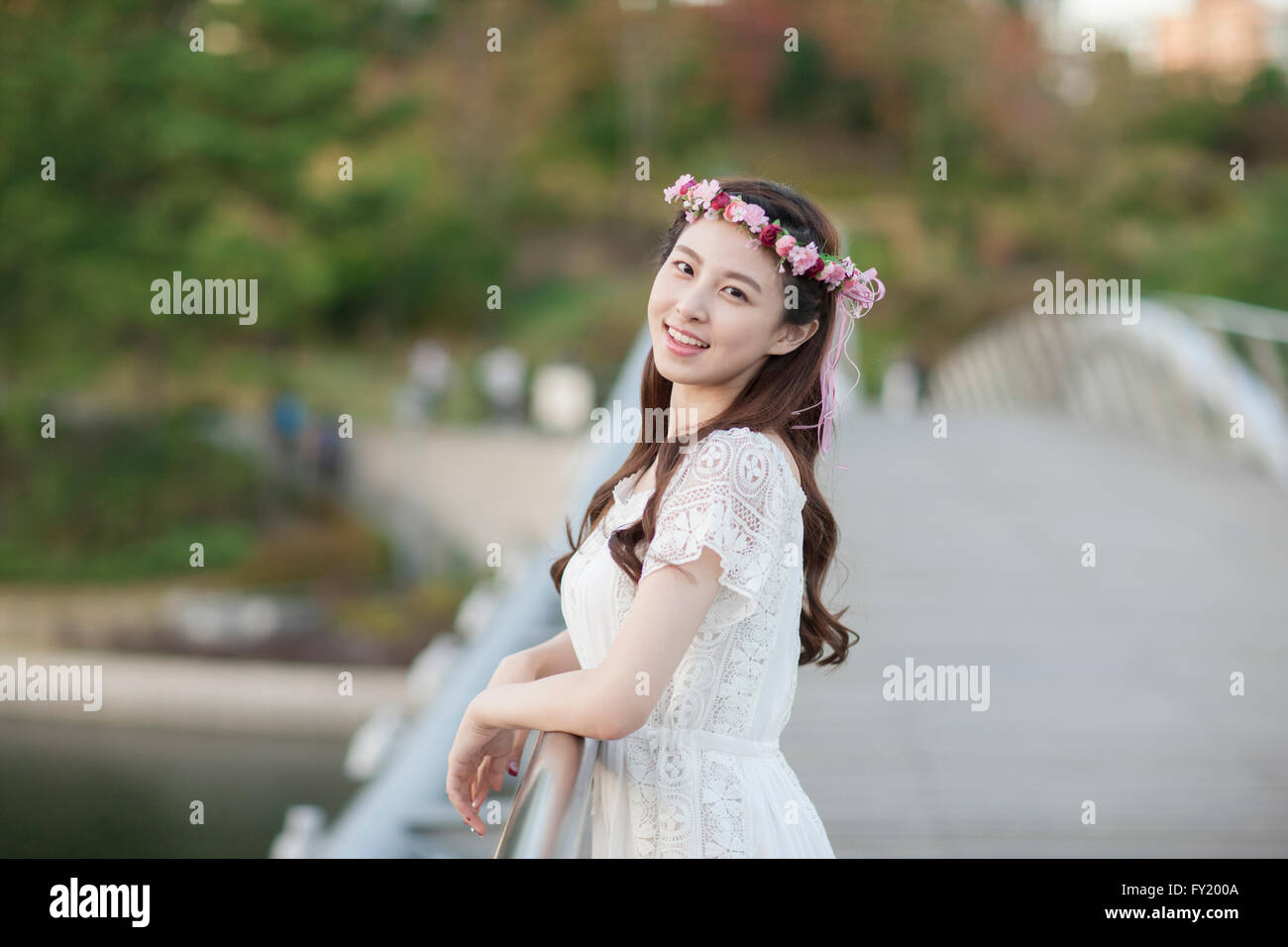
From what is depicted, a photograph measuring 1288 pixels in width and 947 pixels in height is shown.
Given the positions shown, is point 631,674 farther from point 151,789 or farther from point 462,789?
point 151,789

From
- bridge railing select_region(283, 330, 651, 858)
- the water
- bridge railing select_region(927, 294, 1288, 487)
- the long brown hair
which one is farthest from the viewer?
the water

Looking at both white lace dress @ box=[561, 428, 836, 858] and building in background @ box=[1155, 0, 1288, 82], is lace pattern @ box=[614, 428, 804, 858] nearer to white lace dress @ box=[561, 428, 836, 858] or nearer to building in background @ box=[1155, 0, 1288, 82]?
white lace dress @ box=[561, 428, 836, 858]

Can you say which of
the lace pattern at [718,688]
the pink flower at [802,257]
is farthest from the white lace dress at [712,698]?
the pink flower at [802,257]

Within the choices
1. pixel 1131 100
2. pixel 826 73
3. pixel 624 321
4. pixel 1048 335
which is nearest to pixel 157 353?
pixel 624 321

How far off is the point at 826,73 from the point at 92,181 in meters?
18.9

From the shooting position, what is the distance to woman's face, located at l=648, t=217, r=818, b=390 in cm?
182

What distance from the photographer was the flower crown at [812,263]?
6.01 feet

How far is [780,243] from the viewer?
182 cm

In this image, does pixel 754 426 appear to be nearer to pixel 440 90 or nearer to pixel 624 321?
pixel 624 321

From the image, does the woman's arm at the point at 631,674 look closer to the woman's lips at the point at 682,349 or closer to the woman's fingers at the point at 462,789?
the woman's fingers at the point at 462,789

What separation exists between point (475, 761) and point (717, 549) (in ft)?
1.50

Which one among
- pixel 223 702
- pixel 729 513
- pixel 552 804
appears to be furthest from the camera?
pixel 223 702

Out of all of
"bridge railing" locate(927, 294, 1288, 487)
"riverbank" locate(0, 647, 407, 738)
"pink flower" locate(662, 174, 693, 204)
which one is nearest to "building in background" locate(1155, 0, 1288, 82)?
"bridge railing" locate(927, 294, 1288, 487)

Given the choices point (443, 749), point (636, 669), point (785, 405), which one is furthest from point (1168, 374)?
point (636, 669)
